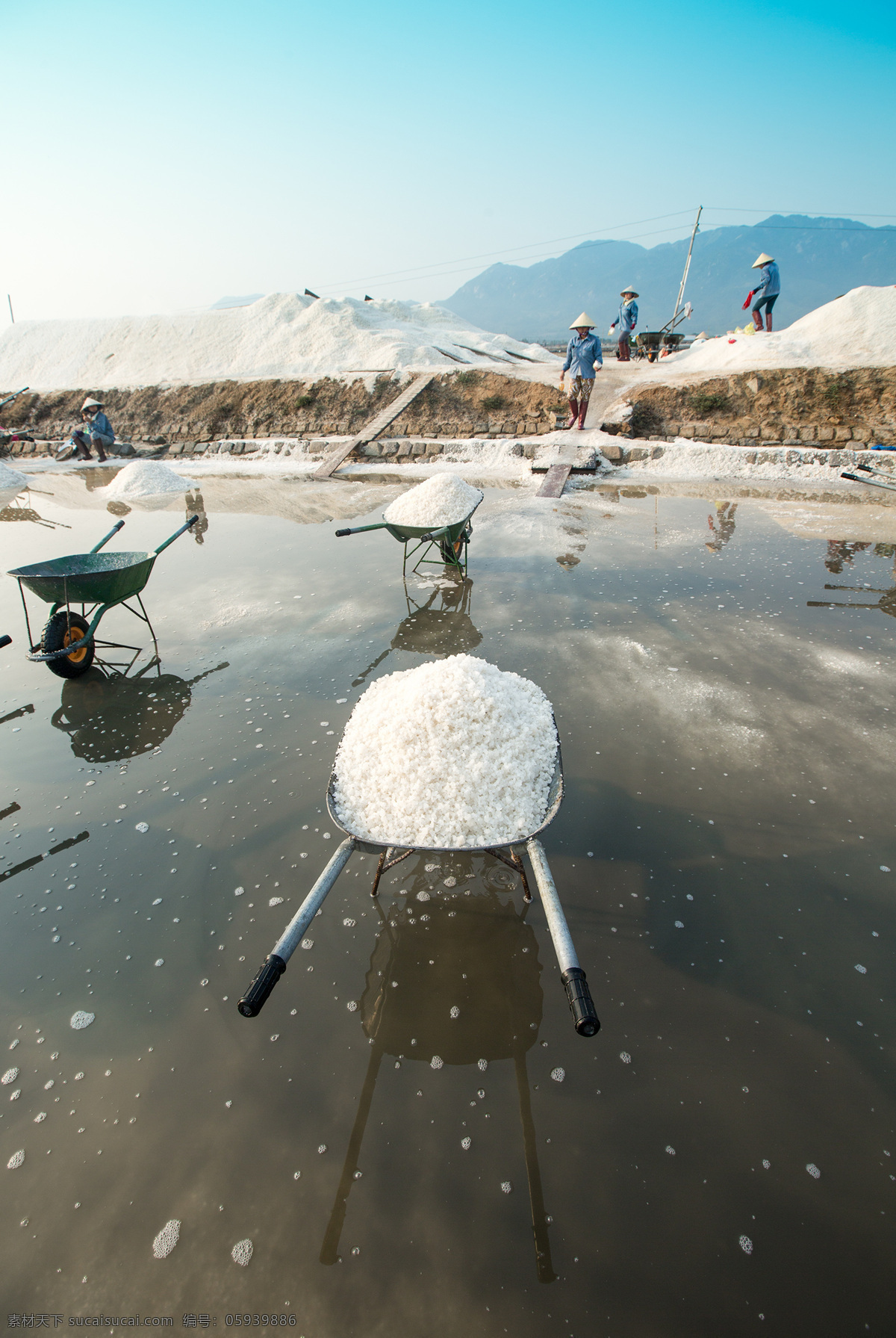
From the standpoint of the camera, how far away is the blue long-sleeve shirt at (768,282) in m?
12.8

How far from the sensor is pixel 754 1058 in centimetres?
199

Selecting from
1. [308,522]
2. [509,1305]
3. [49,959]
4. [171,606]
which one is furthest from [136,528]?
[509,1305]

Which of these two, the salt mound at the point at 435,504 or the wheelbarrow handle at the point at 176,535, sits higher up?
the salt mound at the point at 435,504

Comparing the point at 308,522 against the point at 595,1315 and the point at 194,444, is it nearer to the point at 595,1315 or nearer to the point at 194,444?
the point at 595,1315

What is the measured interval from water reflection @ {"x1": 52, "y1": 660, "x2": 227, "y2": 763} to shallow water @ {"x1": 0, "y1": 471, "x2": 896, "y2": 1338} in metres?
0.03

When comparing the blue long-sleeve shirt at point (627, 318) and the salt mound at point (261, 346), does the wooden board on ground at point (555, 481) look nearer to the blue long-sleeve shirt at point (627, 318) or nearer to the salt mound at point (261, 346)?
the salt mound at point (261, 346)

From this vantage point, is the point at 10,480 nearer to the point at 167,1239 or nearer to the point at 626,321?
the point at 167,1239

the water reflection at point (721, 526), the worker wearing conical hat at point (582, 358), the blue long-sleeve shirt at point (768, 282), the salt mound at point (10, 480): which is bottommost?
the salt mound at point (10, 480)

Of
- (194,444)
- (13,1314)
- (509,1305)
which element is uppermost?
(194,444)

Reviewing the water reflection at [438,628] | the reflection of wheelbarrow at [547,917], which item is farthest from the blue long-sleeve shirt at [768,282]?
the reflection of wheelbarrow at [547,917]

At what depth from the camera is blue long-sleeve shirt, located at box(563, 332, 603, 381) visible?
1063cm

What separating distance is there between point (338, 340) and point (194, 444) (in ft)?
17.4

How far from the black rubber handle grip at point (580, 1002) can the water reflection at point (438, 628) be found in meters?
2.83

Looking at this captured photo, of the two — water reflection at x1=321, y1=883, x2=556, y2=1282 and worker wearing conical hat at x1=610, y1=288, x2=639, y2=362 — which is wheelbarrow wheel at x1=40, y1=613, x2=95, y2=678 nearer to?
water reflection at x1=321, y1=883, x2=556, y2=1282
